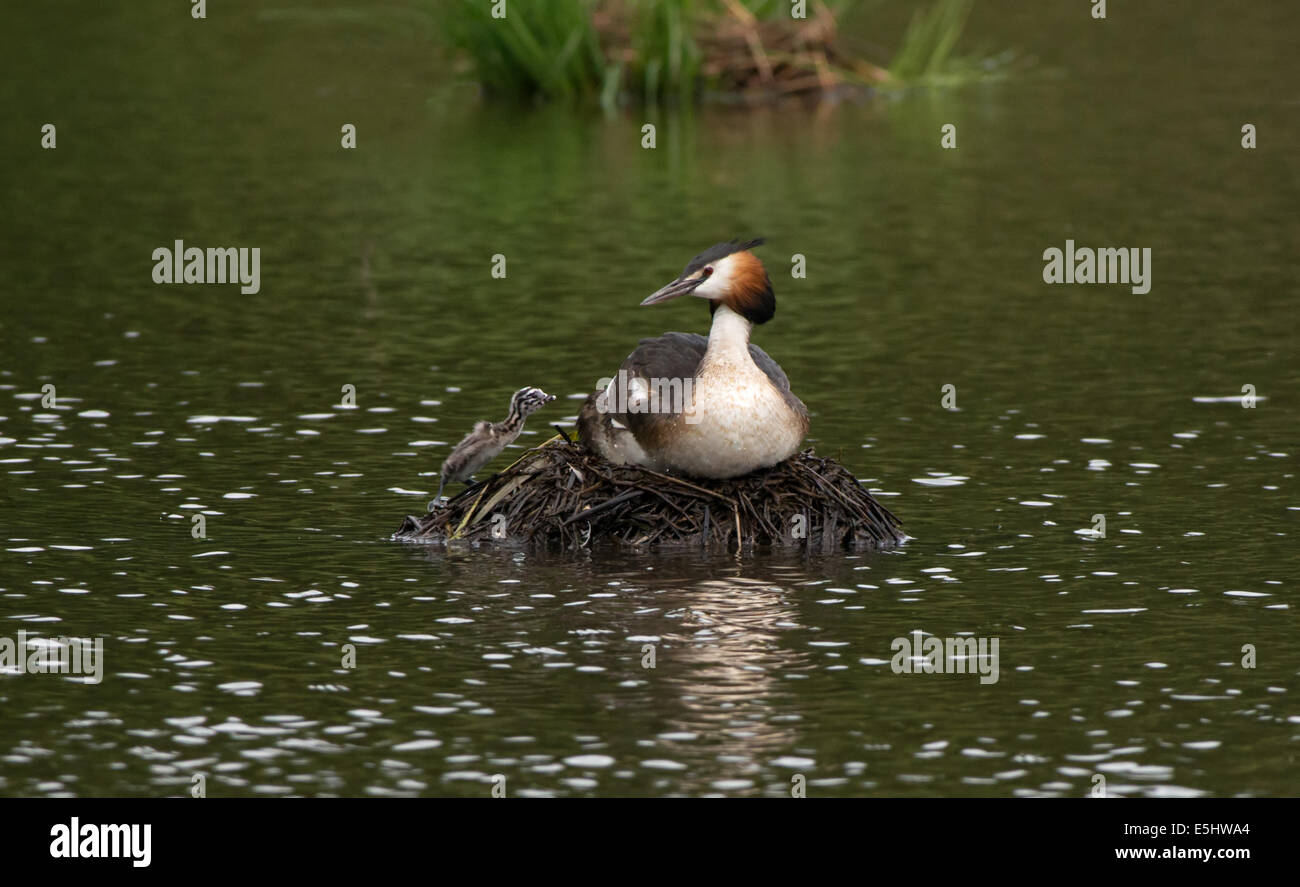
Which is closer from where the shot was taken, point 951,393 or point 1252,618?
point 1252,618

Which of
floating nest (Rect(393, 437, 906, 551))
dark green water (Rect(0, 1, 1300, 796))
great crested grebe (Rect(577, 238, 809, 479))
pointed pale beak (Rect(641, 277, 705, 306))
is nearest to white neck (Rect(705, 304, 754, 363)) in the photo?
great crested grebe (Rect(577, 238, 809, 479))

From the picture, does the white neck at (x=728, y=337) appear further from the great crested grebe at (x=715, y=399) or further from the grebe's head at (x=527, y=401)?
the grebe's head at (x=527, y=401)

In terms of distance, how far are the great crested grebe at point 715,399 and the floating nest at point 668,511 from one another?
222mm

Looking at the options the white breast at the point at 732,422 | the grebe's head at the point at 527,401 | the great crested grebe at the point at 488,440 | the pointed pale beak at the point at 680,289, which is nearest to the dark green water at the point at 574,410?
the great crested grebe at the point at 488,440

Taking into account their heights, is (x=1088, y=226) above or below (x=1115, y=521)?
above

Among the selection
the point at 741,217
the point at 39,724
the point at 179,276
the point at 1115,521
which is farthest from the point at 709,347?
the point at 741,217

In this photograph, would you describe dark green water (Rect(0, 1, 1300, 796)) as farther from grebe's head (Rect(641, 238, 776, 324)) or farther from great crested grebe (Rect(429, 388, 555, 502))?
grebe's head (Rect(641, 238, 776, 324))

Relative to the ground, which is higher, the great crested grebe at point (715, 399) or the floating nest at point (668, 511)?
the great crested grebe at point (715, 399)

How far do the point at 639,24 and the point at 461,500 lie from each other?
2841 centimetres

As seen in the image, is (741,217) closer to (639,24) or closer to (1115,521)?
(639,24)

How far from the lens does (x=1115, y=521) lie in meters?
18.1

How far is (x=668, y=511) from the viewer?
672 inches

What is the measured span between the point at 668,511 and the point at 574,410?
17.6 feet

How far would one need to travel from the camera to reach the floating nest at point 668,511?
17.0 meters
